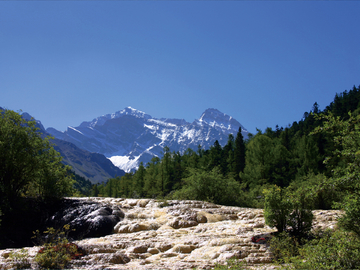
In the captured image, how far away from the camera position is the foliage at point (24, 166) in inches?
565

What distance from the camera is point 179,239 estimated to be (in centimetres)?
1016

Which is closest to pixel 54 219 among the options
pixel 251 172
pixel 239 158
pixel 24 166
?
pixel 24 166

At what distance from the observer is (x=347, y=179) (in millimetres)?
6719

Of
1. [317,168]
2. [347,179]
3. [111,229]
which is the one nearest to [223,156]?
[317,168]

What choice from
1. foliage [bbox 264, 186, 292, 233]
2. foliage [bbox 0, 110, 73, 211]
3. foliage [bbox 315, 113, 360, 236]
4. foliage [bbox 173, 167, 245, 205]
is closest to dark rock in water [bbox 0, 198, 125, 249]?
foliage [bbox 0, 110, 73, 211]

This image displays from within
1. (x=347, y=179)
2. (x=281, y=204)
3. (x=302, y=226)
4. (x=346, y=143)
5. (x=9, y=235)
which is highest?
(x=346, y=143)

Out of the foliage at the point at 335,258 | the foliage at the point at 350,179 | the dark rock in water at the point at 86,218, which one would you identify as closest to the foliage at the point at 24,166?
the dark rock in water at the point at 86,218

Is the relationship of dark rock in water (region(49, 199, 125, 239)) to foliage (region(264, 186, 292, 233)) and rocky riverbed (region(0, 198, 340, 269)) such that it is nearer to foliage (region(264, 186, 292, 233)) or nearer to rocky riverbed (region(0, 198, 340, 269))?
rocky riverbed (region(0, 198, 340, 269))

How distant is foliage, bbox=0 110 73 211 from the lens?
14.3 meters

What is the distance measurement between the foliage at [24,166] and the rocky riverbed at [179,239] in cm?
491

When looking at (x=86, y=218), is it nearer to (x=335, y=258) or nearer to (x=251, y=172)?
(x=335, y=258)

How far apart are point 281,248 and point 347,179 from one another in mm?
2780

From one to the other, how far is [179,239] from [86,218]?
19.6ft

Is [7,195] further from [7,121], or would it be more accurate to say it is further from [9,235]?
[7,121]
